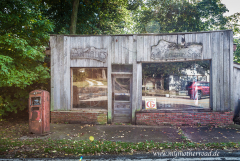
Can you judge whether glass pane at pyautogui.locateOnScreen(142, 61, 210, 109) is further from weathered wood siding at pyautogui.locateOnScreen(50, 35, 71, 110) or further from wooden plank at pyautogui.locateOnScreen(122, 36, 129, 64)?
weathered wood siding at pyautogui.locateOnScreen(50, 35, 71, 110)

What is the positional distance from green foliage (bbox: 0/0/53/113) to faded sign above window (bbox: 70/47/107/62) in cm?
155

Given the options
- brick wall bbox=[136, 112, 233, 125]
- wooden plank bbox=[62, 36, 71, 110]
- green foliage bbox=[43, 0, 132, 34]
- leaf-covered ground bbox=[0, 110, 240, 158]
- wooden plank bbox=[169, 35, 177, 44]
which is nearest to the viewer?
leaf-covered ground bbox=[0, 110, 240, 158]

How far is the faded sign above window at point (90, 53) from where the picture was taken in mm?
7090

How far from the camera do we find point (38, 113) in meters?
5.57

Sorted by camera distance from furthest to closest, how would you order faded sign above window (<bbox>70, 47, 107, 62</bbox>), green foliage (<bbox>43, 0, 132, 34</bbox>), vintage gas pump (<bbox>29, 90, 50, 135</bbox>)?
1. green foliage (<bbox>43, 0, 132, 34</bbox>)
2. faded sign above window (<bbox>70, 47, 107, 62</bbox>)
3. vintage gas pump (<bbox>29, 90, 50, 135</bbox>)

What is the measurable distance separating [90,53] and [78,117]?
9.74 feet

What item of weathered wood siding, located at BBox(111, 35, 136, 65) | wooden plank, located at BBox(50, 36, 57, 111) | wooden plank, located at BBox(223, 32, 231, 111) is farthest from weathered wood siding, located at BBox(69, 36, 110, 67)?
wooden plank, located at BBox(223, 32, 231, 111)

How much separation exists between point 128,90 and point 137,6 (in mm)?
11670

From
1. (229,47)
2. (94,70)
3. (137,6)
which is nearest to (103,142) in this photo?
(94,70)

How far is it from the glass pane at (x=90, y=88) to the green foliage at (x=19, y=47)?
62.6 inches

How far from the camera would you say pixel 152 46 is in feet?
23.0

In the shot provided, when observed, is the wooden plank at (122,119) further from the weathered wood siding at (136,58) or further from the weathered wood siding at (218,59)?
the weathered wood siding at (218,59)

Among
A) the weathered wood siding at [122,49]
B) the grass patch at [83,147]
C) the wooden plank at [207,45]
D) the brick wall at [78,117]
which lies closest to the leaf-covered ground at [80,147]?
the grass patch at [83,147]

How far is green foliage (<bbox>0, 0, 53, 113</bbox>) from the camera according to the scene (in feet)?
19.1
